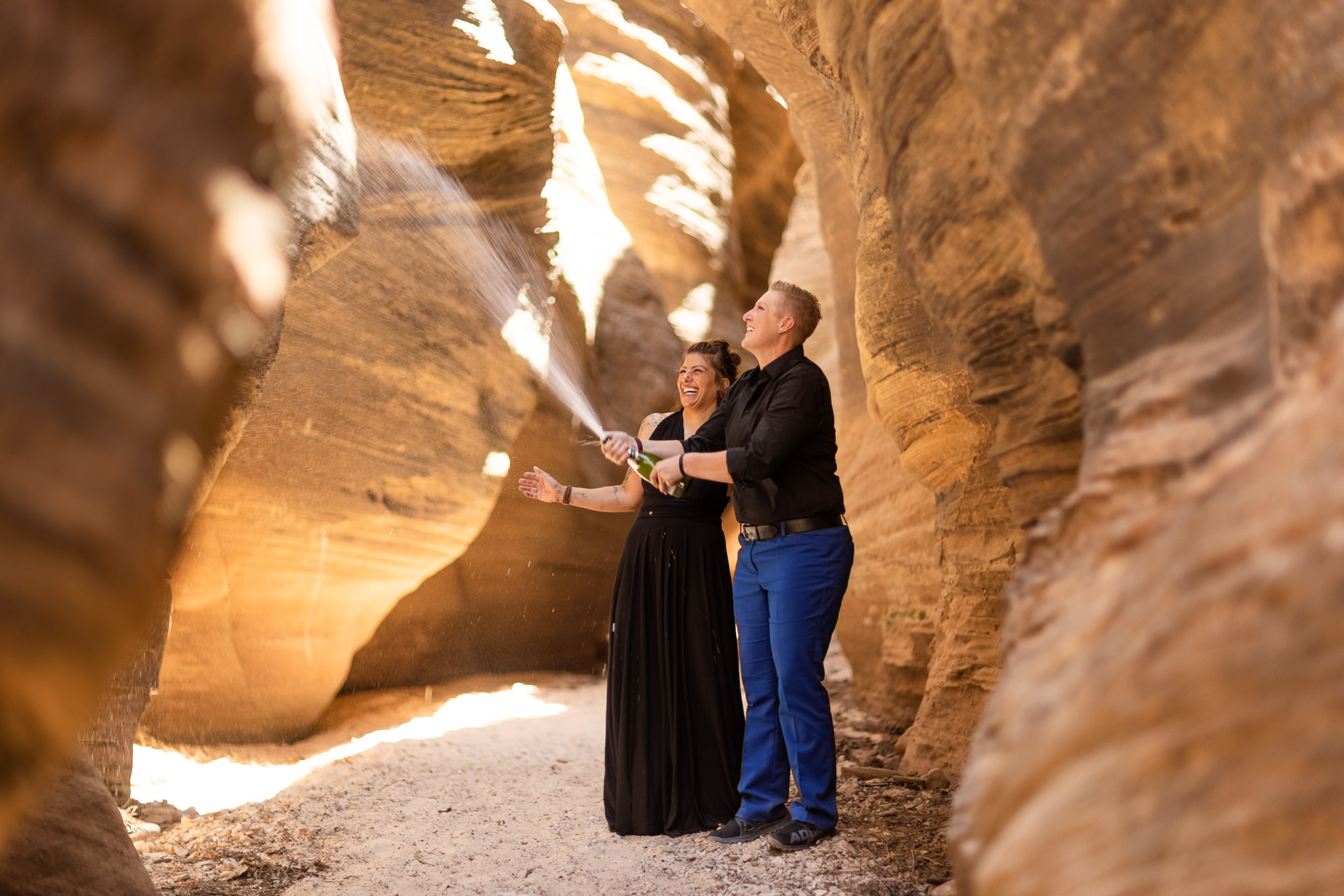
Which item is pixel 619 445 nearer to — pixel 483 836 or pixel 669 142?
pixel 483 836

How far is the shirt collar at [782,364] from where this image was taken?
358cm

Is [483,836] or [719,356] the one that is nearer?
[483,836]

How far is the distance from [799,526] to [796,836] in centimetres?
110

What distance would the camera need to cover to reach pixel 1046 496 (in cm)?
216

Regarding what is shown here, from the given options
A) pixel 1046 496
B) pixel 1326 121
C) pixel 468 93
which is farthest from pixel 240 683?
pixel 1326 121

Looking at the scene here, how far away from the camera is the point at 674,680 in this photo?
12.3 ft

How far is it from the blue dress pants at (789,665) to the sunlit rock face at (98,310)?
254 centimetres

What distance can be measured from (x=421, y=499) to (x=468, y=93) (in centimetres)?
256

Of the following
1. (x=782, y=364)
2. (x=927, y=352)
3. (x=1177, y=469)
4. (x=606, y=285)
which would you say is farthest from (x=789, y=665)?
(x=606, y=285)

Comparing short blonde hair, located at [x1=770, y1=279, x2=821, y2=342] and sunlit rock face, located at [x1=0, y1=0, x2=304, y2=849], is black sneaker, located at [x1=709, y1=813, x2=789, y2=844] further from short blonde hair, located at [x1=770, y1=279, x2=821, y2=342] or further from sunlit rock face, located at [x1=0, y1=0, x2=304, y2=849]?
sunlit rock face, located at [x1=0, y1=0, x2=304, y2=849]

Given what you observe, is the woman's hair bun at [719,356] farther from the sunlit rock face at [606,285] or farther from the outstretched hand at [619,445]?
the sunlit rock face at [606,285]

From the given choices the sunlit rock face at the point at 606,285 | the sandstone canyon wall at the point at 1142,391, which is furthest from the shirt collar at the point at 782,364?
the sunlit rock face at the point at 606,285

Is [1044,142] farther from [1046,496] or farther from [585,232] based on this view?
[585,232]

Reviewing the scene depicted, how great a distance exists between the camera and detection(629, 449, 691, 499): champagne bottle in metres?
3.57
